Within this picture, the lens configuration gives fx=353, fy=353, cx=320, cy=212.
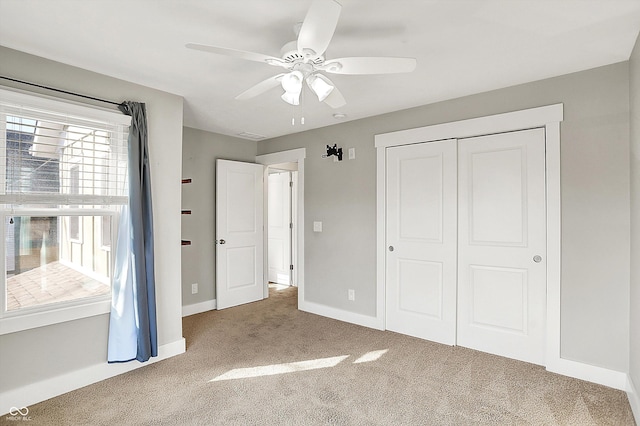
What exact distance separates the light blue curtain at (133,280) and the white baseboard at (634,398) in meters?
3.33

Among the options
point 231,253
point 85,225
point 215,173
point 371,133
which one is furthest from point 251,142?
point 85,225

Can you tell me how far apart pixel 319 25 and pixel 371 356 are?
2.65 m

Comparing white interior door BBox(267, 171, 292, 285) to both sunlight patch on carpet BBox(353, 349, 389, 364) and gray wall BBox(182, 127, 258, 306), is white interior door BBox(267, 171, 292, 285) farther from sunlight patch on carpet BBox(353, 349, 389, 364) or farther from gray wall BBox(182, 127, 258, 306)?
sunlight patch on carpet BBox(353, 349, 389, 364)

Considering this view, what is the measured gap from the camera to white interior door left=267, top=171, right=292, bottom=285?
19.9 feet

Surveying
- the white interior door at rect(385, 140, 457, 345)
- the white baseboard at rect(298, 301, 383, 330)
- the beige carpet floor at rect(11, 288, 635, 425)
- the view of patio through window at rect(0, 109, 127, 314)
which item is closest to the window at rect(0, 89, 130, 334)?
the view of patio through window at rect(0, 109, 127, 314)

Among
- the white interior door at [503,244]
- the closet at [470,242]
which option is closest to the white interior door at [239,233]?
the closet at [470,242]

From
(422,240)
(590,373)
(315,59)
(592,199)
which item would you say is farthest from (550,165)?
(315,59)

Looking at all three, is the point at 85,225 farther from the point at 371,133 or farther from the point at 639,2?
the point at 639,2

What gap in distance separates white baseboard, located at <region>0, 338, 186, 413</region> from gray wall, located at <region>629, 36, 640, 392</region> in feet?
11.5

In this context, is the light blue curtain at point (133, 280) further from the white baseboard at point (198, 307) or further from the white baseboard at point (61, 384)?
the white baseboard at point (198, 307)

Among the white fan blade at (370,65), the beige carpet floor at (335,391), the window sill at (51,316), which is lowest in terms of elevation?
the beige carpet floor at (335,391)

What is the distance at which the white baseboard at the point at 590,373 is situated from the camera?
2.52 metres

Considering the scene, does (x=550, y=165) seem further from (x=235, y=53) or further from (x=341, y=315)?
(x=341, y=315)

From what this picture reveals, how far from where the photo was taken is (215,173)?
465cm
